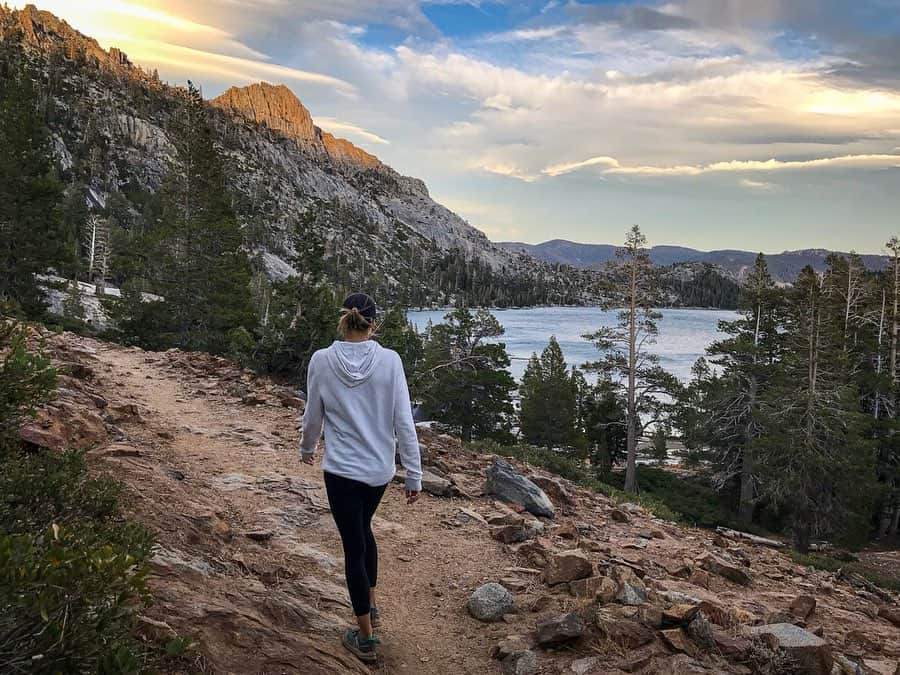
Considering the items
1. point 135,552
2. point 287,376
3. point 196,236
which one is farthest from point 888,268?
point 135,552

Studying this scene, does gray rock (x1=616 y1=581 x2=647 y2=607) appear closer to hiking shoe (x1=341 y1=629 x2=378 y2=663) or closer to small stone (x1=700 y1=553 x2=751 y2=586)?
hiking shoe (x1=341 y1=629 x2=378 y2=663)

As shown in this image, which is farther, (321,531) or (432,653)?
(321,531)

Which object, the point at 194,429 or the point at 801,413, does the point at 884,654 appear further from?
the point at 801,413

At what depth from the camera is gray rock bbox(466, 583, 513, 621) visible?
4566mm

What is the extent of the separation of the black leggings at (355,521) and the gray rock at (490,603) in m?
1.40

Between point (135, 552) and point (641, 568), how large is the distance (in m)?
4.93

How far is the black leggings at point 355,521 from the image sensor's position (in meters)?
3.38

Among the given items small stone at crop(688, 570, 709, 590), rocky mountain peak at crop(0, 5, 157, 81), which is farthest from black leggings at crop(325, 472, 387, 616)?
rocky mountain peak at crop(0, 5, 157, 81)

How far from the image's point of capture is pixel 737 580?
637 cm

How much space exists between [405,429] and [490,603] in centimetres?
205

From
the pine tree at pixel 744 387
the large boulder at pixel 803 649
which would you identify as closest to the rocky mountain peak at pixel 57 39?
the pine tree at pixel 744 387

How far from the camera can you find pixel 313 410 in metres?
3.55

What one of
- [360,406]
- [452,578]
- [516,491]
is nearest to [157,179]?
[516,491]

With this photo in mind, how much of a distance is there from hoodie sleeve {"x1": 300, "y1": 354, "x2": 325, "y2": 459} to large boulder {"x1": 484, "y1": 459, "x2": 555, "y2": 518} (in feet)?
16.4
